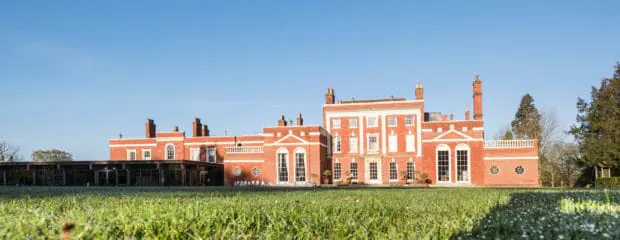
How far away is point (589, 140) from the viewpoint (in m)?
34.6

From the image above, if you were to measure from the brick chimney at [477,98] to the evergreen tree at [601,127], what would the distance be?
845 cm

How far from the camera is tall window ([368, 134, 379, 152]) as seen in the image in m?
37.8

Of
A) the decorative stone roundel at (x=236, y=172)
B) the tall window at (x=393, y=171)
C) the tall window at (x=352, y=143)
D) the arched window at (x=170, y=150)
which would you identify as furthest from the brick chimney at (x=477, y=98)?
the arched window at (x=170, y=150)

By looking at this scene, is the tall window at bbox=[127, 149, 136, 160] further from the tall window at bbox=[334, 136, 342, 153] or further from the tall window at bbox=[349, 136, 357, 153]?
the tall window at bbox=[349, 136, 357, 153]

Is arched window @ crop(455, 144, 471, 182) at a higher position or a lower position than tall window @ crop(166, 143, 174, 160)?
lower

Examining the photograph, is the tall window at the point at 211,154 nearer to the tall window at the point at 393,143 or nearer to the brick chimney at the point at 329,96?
the brick chimney at the point at 329,96

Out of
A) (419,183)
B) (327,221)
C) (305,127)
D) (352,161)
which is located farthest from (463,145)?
(327,221)

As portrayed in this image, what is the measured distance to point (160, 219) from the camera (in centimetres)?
392

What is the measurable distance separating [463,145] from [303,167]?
12.7 m

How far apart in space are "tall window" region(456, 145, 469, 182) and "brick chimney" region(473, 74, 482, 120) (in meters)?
2.75

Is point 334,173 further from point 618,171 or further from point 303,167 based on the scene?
point 618,171

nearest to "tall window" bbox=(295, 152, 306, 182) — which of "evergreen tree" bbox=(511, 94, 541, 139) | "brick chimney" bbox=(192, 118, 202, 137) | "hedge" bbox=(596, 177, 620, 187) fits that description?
"brick chimney" bbox=(192, 118, 202, 137)

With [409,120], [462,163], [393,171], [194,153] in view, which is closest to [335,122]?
[409,120]

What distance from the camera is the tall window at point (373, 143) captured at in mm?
37812
